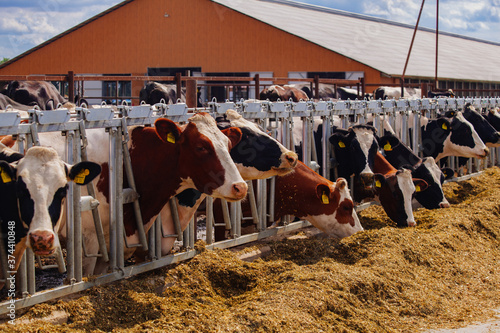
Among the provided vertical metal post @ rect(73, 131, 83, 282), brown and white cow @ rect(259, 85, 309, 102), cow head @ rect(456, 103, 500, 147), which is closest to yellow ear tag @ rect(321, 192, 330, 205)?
vertical metal post @ rect(73, 131, 83, 282)

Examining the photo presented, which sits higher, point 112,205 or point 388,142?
point 388,142

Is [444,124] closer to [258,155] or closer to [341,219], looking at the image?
[341,219]

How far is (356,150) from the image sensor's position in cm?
911

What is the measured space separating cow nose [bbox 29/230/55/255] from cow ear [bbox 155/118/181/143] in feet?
5.73

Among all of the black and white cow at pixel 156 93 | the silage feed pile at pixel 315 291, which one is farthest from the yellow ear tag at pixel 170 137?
the black and white cow at pixel 156 93

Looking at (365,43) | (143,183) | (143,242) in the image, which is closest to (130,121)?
(143,183)

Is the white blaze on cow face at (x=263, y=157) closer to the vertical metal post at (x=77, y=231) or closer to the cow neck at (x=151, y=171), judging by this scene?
the cow neck at (x=151, y=171)

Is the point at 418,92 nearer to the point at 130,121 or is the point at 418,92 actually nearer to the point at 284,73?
the point at 284,73

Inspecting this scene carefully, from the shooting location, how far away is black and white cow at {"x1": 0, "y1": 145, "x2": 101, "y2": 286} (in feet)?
13.3

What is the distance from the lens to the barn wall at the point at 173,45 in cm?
3353

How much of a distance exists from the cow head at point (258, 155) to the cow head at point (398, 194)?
2.67 metres

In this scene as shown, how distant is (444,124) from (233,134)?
23.6ft

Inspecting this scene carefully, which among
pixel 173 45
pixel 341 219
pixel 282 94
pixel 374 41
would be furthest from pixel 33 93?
pixel 374 41

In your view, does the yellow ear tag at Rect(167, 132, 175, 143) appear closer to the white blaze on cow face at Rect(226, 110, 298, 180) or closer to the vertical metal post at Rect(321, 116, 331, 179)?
A: the white blaze on cow face at Rect(226, 110, 298, 180)
